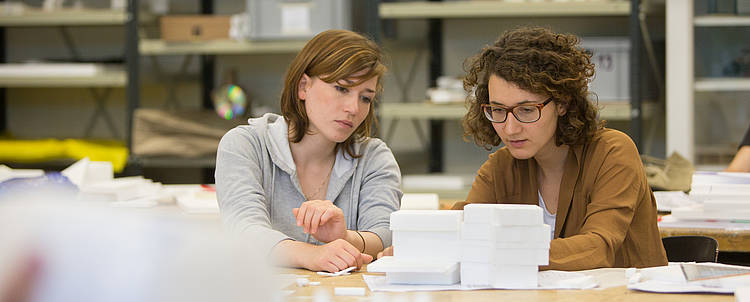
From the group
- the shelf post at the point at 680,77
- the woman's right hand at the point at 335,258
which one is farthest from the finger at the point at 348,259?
the shelf post at the point at 680,77

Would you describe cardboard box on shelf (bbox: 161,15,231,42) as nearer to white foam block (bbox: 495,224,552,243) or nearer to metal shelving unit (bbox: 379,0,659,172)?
metal shelving unit (bbox: 379,0,659,172)

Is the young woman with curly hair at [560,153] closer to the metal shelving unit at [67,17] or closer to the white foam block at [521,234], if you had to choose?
the white foam block at [521,234]

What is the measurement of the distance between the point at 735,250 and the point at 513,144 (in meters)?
0.69

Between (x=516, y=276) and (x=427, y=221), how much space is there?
16 centimetres

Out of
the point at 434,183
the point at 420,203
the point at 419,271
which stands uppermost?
the point at 419,271

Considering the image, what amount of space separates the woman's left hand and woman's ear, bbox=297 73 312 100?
1.38 feet

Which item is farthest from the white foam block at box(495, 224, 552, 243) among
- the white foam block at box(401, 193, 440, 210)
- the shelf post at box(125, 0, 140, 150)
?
the shelf post at box(125, 0, 140, 150)

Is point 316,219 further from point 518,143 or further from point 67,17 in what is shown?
point 67,17

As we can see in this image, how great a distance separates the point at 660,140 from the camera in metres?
3.81

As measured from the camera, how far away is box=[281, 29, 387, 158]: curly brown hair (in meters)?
1.68

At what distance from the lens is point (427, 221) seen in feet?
3.91

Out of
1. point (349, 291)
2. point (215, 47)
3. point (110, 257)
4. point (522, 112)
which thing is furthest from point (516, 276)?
point (215, 47)

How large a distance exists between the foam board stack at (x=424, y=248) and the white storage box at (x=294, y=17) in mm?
2527

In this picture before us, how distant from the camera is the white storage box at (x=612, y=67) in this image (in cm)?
350
